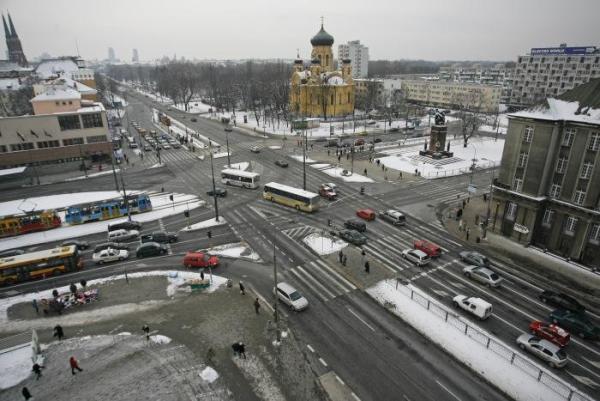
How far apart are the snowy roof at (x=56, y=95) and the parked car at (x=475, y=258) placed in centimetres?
9047

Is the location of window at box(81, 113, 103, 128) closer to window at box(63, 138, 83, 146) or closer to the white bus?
window at box(63, 138, 83, 146)

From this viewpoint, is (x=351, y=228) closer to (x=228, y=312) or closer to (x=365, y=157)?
(x=228, y=312)

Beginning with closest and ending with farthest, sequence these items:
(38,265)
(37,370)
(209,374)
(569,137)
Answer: (209,374) → (37,370) → (38,265) → (569,137)

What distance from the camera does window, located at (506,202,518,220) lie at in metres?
42.0

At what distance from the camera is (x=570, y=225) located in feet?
125

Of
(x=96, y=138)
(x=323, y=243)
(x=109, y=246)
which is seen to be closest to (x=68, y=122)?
(x=96, y=138)

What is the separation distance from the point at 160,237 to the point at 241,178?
21938 mm

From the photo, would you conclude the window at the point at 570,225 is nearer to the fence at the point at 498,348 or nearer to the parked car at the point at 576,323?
the parked car at the point at 576,323

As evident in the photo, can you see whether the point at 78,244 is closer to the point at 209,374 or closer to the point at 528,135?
the point at 209,374

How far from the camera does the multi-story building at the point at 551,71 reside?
131000 millimetres

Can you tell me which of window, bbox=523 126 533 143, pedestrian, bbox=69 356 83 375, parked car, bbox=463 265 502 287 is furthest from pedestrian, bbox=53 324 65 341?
window, bbox=523 126 533 143

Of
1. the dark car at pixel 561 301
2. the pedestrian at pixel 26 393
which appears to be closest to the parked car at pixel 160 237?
the pedestrian at pixel 26 393

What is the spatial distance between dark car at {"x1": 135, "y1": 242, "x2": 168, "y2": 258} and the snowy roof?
65.1 meters

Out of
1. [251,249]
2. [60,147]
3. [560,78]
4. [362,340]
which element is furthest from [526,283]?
[560,78]
